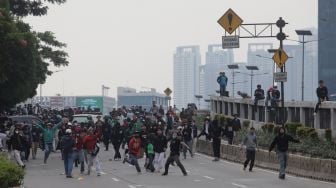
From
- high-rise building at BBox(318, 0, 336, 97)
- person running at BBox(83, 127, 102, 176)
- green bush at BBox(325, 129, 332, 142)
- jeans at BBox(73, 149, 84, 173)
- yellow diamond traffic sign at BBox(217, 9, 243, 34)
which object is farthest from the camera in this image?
high-rise building at BBox(318, 0, 336, 97)

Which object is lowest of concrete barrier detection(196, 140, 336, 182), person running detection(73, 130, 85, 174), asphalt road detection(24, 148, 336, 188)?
asphalt road detection(24, 148, 336, 188)

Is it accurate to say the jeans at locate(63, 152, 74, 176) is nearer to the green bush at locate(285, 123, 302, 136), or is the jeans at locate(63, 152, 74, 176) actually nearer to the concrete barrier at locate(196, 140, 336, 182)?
the concrete barrier at locate(196, 140, 336, 182)

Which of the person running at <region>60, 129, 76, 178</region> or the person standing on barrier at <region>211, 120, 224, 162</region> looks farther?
the person standing on barrier at <region>211, 120, 224, 162</region>

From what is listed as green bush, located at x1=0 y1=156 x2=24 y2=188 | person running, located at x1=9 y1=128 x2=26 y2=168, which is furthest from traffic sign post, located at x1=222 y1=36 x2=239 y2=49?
green bush, located at x1=0 y1=156 x2=24 y2=188

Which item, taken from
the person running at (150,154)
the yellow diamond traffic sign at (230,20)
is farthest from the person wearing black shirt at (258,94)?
the person running at (150,154)

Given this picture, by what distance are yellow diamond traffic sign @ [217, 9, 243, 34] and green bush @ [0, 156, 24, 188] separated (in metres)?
19.9

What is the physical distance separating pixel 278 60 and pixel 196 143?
29.6 feet

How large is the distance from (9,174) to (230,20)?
68.0ft

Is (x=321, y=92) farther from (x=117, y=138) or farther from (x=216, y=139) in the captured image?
(x=117, y=138)

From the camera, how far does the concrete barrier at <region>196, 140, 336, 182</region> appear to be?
26.5m

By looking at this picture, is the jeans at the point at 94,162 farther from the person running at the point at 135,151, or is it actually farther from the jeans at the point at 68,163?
the person running at the point at 135,151

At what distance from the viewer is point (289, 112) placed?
41.3 m

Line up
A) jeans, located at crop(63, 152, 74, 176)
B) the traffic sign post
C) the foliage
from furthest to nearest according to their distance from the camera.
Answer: the foliage, the traffic sign post, jeans, located at crop(63, 152, 74, 176)

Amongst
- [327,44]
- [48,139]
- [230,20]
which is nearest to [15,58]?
[48,139]
